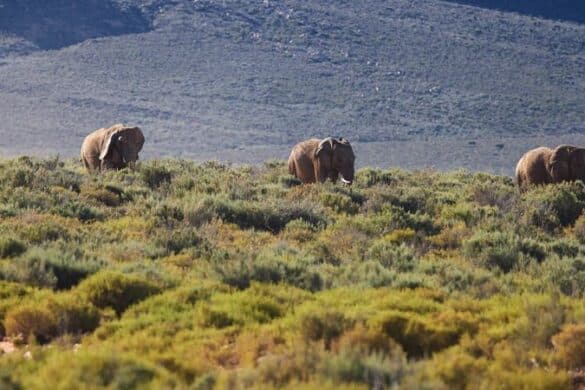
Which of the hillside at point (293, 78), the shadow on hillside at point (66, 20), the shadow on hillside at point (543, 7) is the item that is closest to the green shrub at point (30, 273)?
the hillside at point (293, 78)

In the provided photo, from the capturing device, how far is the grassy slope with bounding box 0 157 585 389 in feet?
24.9

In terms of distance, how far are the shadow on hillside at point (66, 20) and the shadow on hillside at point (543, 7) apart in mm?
43778

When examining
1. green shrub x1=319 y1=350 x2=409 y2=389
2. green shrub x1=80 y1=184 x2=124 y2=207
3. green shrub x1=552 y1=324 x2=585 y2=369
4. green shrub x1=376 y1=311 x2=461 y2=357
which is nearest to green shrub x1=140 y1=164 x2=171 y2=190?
green shrub x1=80 y1=184 x2=124 y2=207

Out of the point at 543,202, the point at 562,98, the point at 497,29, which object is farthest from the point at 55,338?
the point at 497,29

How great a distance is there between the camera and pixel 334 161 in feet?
74.2

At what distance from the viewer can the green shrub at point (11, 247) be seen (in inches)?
456

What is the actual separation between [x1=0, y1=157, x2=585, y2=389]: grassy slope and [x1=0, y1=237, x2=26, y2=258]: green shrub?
1cm

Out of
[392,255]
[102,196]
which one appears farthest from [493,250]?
[102,196]

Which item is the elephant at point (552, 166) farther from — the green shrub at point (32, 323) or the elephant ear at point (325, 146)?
the green shrub at point (32, 323)

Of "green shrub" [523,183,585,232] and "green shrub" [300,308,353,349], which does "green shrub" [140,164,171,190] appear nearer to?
"green shrub" [523,183,585,232]

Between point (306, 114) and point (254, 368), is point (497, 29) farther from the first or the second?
point (254, 368)

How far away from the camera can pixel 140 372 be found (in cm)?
729

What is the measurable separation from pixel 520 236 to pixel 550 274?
3.35 metres

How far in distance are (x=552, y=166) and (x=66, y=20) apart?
117m
